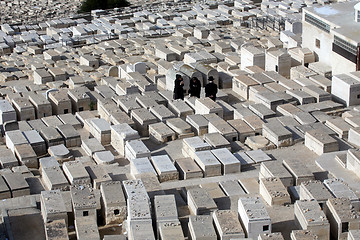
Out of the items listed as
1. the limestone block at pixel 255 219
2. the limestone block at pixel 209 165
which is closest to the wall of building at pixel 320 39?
the limestone block at pixel 209 165

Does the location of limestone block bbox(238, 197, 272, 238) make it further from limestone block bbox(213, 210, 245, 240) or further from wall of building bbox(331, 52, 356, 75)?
wall of building bbox(331, 52, 356, 75)

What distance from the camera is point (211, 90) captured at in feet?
75.3

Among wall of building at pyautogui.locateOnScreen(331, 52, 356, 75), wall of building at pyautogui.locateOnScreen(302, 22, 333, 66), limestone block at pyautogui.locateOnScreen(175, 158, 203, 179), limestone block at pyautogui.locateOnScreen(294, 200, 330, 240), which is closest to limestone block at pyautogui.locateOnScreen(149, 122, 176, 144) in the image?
limestone block at pyautogui.locateOnScreen(175, 158, 203, 179)

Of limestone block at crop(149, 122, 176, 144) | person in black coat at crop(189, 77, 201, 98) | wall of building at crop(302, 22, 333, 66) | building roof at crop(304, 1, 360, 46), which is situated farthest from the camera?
wall of building at crop(302, 22, 333, 66)

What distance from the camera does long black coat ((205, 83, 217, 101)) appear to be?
2291cm

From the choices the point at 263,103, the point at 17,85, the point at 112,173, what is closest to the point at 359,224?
the point at 112,173

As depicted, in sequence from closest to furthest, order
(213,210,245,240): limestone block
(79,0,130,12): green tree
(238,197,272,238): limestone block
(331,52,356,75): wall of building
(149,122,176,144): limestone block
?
(213,210,245,240): limestone block → (238,197,272,238): limestone block → (149,122,176,144): limestone block → (331,52,356,75): wall of building → (79,0,130,12): green tree

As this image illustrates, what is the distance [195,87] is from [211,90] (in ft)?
2.03

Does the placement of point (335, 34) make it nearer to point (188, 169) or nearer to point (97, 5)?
point (188, 169)

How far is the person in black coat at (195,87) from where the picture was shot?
23.2 meters

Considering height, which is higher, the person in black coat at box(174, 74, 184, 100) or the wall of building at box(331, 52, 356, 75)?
the person in black coat at box(174, 74, 184, 100)

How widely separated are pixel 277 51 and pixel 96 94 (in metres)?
6.86

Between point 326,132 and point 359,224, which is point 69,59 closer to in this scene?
point 326,132

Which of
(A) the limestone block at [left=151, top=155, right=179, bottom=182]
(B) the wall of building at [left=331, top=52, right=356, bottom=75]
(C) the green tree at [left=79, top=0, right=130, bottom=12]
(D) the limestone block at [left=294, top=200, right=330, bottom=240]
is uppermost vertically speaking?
(D) the limestone block at [left=294, top=200, right=330, bottom=240]
